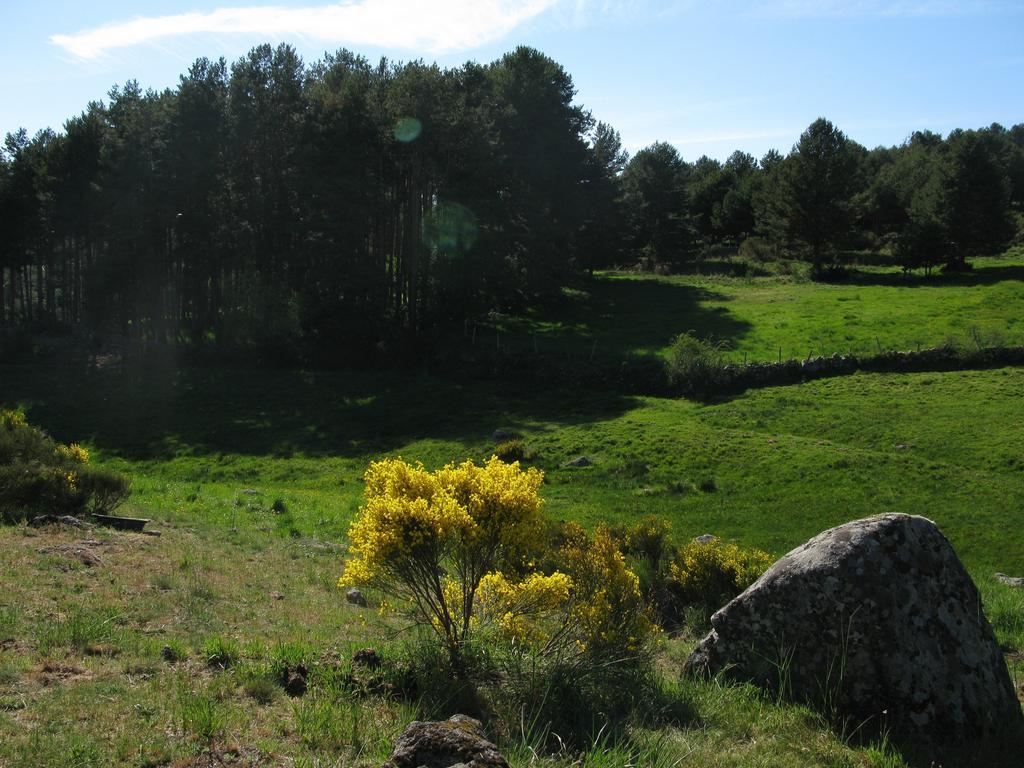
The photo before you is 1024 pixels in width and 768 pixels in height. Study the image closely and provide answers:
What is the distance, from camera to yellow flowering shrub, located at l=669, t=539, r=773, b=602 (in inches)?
516

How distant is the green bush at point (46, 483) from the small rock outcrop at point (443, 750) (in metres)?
12.7

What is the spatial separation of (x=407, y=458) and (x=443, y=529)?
2466cm

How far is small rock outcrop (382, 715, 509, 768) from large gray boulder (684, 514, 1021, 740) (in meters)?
3.53

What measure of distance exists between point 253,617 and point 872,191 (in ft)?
277

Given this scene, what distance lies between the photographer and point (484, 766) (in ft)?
14.8

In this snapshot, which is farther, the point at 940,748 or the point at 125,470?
the point at 125,470

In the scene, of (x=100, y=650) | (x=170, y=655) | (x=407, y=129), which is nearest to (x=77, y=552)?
(x=100, y=650)

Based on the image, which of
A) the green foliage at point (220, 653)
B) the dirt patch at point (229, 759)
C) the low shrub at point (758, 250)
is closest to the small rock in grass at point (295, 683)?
the green foliage at point (220, 653)

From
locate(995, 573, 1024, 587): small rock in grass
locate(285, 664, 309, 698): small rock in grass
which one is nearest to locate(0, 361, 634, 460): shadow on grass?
locate(995, 573, 1024, 587): small rock in grass

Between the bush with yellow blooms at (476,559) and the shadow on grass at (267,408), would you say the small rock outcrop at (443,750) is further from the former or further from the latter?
the shadow on grass at (267,408)

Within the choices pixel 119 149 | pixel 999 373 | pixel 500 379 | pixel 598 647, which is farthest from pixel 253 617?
pixel 119 149

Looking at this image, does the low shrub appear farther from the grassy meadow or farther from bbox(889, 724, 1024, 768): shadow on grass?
bbox(889, 724, 1024, 768): shadow on grass

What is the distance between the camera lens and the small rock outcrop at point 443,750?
463cm

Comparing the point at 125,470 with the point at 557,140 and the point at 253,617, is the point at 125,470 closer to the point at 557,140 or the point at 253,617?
the point at 253,617
